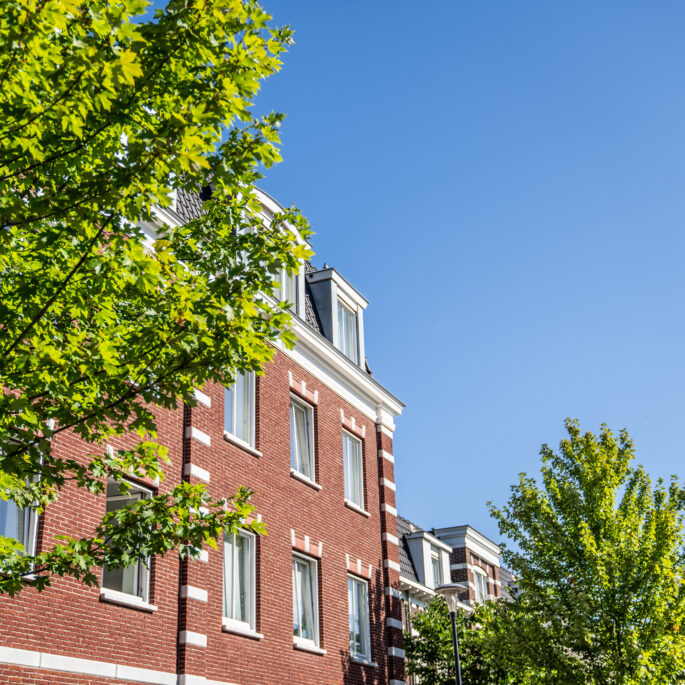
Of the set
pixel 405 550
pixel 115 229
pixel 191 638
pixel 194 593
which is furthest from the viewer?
pixel 405 550

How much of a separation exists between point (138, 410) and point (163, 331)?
76cm

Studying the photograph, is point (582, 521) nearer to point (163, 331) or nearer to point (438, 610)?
point (438, 610)

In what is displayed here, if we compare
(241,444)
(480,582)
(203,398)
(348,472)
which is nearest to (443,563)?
(480,582)

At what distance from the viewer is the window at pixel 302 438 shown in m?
20.5

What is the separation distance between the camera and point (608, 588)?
66.5 ft

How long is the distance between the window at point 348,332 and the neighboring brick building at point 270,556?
0.04 m

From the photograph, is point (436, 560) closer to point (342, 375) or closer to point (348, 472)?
point (348, 472)

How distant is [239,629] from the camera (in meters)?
16.4

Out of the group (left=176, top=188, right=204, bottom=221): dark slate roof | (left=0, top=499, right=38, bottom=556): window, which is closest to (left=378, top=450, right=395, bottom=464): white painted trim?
(left=176, top=188, right=204, bottom=221): dark slate roof

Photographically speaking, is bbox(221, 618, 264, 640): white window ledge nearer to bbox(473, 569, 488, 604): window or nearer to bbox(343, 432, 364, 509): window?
bbox(343, 432, 364, 509): window

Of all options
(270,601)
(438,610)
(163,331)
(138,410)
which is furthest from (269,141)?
(438,610)

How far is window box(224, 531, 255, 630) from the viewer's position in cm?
1677

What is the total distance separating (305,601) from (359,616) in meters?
2.78

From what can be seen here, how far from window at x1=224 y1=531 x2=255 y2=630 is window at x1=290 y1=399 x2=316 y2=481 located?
3.05m
